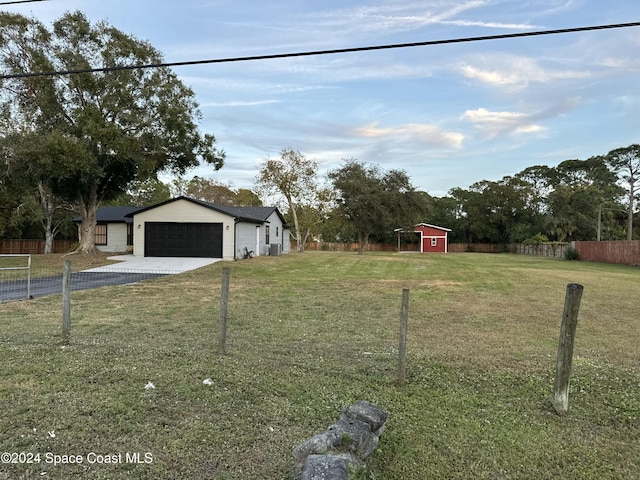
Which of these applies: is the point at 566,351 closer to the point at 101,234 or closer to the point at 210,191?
the point at 101,234

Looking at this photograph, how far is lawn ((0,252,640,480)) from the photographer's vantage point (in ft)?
9.34

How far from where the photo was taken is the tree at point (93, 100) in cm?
1795

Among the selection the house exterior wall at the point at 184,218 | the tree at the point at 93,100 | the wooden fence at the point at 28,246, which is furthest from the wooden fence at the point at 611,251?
the wooden fence at the point at 28,246

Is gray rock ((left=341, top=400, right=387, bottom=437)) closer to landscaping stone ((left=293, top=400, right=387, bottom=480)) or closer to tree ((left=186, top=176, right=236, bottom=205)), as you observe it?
landscaping stone ((left=293, top=400, right=387, bottom=480))

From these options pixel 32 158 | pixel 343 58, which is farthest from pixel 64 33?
pixel 343 58

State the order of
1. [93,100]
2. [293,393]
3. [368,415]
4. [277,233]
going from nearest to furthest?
1. [368,415]
2. [293,393]
3. [93,100]
4. [277,233]

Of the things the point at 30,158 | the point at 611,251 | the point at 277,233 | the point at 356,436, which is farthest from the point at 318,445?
the point at 611,251

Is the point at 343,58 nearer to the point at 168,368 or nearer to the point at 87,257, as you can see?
the point at 168,368

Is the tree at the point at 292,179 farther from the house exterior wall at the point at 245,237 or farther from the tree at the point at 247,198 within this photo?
the house exterior wall at the point at 245,237

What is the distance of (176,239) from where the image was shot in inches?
911

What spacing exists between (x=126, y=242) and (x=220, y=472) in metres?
26.7

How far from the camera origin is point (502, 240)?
54.0 meters

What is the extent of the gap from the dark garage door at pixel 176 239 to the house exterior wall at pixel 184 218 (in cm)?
25

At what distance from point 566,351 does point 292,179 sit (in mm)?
36867
